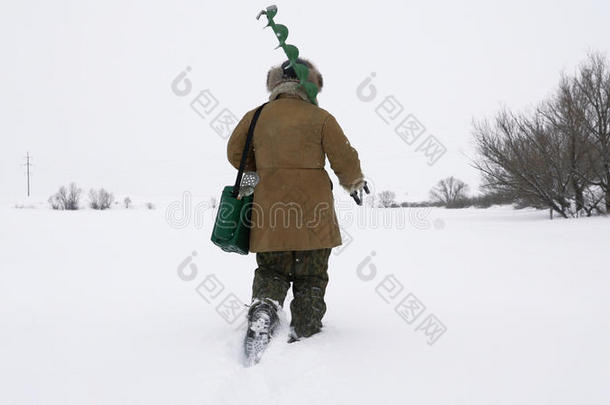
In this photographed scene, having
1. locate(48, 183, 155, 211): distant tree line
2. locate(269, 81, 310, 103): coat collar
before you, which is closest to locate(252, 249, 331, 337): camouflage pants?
locate(269, 81, 310, 103): coat collar

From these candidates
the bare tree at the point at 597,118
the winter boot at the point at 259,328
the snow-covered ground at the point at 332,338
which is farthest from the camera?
the bare tree at the point at 597,118

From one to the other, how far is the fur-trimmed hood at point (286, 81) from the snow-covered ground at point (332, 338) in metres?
1.28

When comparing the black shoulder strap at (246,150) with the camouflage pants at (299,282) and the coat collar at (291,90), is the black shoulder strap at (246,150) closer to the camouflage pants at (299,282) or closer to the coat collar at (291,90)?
the coat collar at (291,90)

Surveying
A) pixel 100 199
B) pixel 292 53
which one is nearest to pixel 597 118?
pixel 292 53

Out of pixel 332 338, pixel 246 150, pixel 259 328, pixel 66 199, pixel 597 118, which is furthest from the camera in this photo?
pixel 66 199

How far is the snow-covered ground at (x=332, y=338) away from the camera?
1461 mm

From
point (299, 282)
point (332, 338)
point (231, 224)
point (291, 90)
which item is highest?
point (291, 90)

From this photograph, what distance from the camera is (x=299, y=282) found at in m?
2.11

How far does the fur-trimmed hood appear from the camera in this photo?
212 centimetres

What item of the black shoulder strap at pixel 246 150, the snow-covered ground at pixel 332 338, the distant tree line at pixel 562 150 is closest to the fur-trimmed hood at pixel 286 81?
the black shoulder strap at pixel 246 150

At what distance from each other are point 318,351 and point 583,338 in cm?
131

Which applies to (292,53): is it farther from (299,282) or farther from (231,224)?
(299,282)

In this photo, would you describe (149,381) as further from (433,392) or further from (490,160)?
(490,160)

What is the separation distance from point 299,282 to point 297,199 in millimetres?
453
